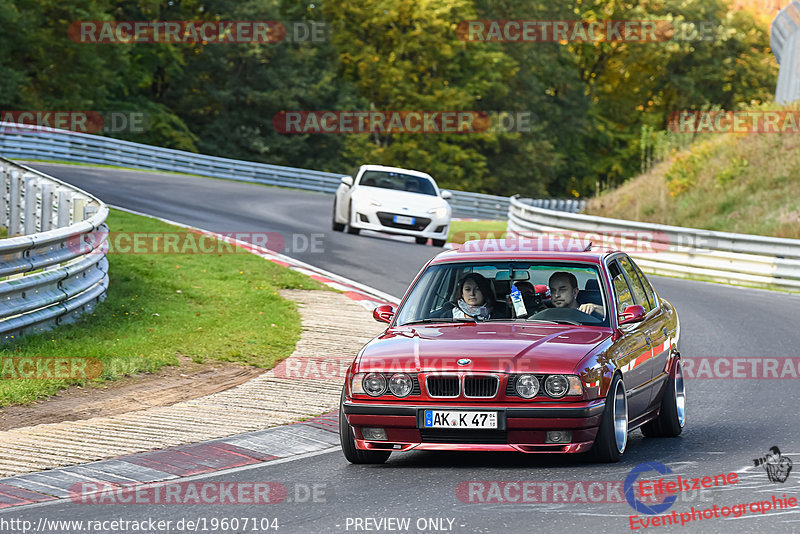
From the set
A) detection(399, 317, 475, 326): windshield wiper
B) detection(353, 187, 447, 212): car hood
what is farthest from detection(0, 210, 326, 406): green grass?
detection(353, 187, 447, 212): car hood

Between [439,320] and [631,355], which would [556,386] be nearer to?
[631,355]

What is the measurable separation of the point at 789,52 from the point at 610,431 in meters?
31.1

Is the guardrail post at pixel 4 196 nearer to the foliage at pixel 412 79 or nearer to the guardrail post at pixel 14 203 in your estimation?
the guardrail post at pixel 14 203

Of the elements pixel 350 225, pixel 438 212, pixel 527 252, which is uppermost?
pixel 527 252

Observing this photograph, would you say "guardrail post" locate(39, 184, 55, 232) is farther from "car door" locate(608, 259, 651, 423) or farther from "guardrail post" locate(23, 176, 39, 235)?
"car door" locate(608, 259, 651, 423)

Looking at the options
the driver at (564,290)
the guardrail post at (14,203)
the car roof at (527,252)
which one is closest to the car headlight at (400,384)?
the car roof at (527,252)

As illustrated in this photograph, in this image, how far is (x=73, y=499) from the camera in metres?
7.02

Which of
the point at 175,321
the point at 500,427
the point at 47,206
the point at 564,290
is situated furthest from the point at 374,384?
the point at 47,206

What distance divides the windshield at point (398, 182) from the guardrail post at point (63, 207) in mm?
9214

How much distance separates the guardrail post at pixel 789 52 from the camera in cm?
3500

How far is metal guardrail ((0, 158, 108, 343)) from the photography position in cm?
1124

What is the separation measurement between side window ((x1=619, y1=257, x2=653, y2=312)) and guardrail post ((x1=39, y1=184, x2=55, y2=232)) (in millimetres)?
10617

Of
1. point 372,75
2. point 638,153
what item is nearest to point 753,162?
point 372,75

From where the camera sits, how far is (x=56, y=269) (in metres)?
12.3
